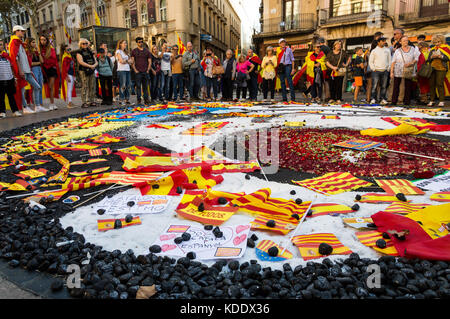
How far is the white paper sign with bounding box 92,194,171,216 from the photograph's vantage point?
8.16ft

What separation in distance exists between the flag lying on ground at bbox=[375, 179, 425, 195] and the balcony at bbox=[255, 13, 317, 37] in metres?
24.7

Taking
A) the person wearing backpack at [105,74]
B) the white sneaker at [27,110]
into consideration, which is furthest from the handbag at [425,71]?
the white sneaker at [27,110]

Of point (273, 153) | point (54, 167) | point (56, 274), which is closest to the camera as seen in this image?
point (56, 274)

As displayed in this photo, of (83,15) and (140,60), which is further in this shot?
(83,15)

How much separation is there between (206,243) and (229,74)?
11.1 metres

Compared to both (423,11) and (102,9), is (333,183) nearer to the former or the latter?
(423,11)

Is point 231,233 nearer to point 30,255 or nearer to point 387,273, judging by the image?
point 387,273

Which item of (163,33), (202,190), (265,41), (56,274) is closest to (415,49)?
(202,190)

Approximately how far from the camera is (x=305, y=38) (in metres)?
25.7

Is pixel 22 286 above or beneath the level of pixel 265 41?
beneath

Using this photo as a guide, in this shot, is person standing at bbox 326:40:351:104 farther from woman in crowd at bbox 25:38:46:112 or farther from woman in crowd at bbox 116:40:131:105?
woman in crowd at bbox 25:38:46:112

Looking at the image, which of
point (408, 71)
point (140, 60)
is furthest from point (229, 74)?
point (408, 71)

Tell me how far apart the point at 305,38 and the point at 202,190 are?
25768 millimetres

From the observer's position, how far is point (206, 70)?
12477mm
